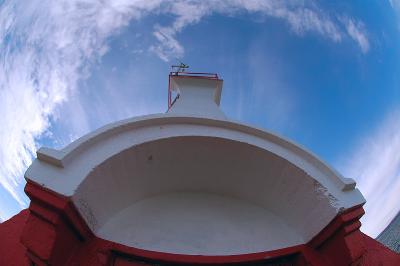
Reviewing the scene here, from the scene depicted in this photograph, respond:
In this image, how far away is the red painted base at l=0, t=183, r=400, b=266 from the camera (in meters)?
2.63

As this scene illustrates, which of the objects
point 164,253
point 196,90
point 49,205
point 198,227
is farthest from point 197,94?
point 49,205

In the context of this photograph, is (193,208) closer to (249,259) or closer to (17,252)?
(249,259)

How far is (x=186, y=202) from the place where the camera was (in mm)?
3852

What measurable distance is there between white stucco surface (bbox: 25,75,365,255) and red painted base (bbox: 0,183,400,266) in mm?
127

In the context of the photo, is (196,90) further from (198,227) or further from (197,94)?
(198,227)

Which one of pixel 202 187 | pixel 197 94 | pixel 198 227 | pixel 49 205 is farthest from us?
pixel 197 94

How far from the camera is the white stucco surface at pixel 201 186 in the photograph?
10.5ft

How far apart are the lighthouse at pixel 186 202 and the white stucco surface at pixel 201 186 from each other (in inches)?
0.5

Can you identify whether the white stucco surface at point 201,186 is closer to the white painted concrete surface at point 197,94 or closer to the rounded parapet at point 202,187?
the rounded parapet at point 202,187

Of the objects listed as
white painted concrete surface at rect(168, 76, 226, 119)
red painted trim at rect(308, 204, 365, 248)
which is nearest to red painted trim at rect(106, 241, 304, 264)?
red painted trim at rect(308, 204, 365, 248)

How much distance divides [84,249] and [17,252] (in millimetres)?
678

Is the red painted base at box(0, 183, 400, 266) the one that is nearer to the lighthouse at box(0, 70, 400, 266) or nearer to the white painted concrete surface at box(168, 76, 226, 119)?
the lighthouse at box(0, 70, 400, 266)

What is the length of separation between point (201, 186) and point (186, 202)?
305mm

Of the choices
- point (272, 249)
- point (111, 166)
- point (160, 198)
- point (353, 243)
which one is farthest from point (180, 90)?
point (353, 243)
